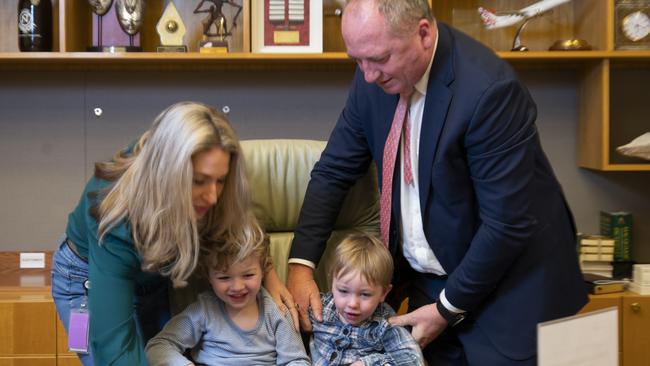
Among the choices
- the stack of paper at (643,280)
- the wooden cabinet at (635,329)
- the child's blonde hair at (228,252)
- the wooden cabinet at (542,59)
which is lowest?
the wooden cabinet at (635,329)

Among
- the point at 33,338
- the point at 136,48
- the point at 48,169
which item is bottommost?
the point at 33,338

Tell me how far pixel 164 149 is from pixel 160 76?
1.79 meters

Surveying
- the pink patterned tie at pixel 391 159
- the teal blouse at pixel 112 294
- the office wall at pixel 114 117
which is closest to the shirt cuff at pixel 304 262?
the pink patterned tie at pixel 391 159

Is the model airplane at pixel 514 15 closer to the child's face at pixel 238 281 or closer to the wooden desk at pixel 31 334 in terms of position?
the child's face at pixel 238 281

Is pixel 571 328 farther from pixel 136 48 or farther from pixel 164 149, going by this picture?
pixel 136 48

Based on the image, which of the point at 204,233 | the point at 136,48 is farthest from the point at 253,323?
the point at 136,48

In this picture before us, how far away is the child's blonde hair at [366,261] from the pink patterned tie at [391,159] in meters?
0.08

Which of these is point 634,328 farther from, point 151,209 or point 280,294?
point 151,209

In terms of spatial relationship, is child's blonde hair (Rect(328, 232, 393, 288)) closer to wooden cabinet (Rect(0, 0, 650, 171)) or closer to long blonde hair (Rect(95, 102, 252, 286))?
long blonde hair (Rect(95, 102, 252, 286))

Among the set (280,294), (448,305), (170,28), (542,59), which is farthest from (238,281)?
(542,59)

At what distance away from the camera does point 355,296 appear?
2.03 meters

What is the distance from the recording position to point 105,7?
309cm

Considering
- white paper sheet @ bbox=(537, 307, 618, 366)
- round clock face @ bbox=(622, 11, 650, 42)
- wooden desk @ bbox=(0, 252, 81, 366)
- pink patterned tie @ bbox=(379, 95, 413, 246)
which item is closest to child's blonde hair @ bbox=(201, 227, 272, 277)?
pink patterned tie @ bbox=(379, 95, 413, 246)

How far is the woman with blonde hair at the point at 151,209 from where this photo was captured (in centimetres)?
164
